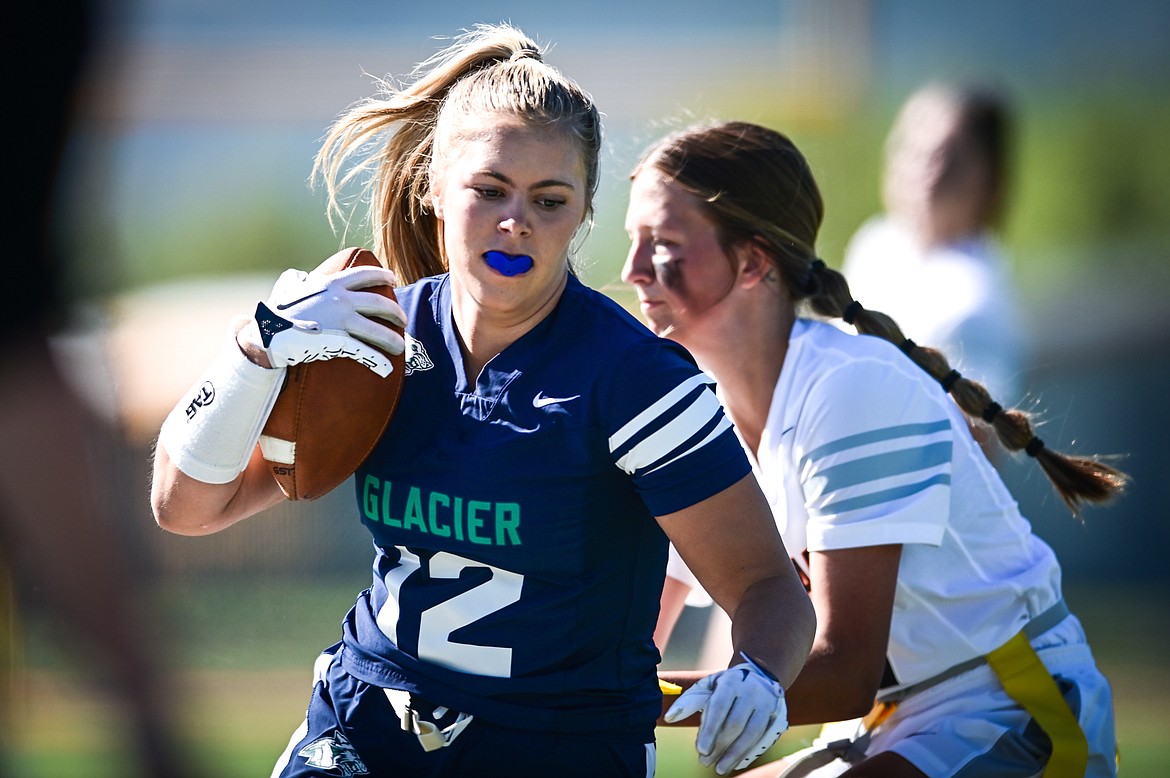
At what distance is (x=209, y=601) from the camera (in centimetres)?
718

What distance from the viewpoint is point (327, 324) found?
1.97 metres

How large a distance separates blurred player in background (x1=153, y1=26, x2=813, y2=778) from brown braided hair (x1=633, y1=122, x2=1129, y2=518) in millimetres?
430

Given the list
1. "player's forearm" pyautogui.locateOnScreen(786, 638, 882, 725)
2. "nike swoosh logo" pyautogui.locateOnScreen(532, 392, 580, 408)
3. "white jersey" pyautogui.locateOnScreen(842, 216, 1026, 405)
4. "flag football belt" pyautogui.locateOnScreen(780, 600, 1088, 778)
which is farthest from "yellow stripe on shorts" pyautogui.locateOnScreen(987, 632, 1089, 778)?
"white jersey" pyautogui.locateOnScreen(842, 216, 1026, 405)

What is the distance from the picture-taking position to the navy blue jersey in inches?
77.0

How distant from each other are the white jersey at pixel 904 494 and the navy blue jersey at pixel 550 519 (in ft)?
1.37

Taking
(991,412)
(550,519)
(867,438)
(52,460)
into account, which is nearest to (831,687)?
(867,438)

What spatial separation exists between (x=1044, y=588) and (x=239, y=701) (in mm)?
3675

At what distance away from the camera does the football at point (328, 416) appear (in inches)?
79.8

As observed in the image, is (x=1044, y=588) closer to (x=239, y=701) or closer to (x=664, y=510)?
(x=664, y=510)

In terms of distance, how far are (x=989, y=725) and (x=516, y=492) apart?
3.11 feet

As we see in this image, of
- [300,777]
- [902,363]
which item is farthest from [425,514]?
[902,363]

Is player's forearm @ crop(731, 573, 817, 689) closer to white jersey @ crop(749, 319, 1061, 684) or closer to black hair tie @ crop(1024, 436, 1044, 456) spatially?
white jersey @ crop(749, 319, 1061, 684)

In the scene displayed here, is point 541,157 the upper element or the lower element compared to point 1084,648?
upper

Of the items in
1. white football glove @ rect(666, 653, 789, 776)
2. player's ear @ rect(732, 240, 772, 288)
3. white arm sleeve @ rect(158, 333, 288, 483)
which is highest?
player's ear @ rect(732, 240, 772, 288)
